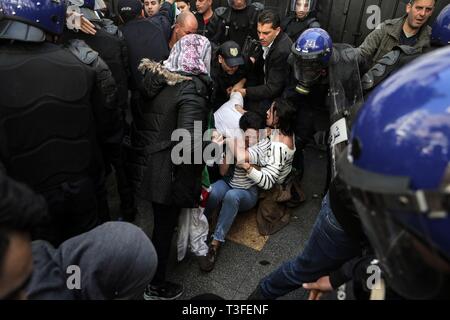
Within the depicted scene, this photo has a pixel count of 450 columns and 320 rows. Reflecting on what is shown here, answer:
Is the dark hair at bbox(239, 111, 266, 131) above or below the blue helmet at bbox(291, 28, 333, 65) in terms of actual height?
below

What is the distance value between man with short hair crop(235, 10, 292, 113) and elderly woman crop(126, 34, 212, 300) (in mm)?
1406

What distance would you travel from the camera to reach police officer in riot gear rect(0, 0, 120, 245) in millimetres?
1834

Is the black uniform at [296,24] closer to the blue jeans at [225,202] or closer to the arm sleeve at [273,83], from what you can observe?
the arm sleeve at [273,83]

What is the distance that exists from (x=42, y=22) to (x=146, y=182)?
1.13 meters

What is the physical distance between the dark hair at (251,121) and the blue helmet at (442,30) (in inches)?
60.2

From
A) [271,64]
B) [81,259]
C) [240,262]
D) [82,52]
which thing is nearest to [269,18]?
[271,64]

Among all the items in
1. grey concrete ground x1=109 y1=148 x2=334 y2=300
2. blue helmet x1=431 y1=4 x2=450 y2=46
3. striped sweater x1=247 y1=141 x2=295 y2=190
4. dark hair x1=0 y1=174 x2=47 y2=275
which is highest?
dark hair x1=0 y1=174 x2=47 y2=275

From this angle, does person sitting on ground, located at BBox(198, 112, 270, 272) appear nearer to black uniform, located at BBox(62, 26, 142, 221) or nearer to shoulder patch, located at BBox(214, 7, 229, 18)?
black uniform, located at BBox(62, 26, 142, 221)

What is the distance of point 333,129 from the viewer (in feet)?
8.96

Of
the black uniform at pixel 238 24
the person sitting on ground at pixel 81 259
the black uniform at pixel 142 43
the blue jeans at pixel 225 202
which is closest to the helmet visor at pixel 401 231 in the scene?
the person sitting on ground at pixel 81 259

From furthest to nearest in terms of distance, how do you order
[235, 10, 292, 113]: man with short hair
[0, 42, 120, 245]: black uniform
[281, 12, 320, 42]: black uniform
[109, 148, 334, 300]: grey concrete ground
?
[281, 12, 320, 42]: black uniform → [235, 10, 292, 113]: man with short hair → [109, 148, 334, 300]: grey concrete ground → [0, 42, 120, 245]: black uniform

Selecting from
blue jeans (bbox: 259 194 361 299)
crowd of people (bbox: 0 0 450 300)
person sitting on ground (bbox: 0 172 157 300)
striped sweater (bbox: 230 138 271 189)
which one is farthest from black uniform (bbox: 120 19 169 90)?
person sitting on ground (bbox: 0 172 157 300)

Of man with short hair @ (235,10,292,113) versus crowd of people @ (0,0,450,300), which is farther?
man with short hair @ (235,10,292,113)
